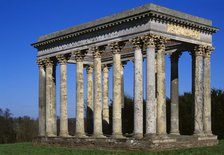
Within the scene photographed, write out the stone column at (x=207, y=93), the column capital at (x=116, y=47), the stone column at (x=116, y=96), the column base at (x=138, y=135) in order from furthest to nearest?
the stone column at (x=207, y=93), the column capital at (x=116, y=47), the stone column at (x=116, y=96), the column base at (x=138, y=135)

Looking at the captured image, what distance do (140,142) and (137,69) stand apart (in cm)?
711

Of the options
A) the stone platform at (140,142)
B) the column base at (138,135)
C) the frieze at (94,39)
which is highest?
the frieze at (94,39)

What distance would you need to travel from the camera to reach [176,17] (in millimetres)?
44125

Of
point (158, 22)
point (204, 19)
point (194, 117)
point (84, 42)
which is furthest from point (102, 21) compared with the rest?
point (194, 117)

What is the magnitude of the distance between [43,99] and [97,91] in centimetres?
1303

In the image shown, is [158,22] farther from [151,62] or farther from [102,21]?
[102,21]

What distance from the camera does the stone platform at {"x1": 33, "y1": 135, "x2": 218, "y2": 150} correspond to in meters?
40.2

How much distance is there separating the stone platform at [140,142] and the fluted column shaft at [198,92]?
4.73 ft

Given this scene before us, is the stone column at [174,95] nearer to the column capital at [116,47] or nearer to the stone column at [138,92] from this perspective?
the column capital at [116,47]

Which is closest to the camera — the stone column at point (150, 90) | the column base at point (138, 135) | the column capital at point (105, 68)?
the stone column at point (150, 90)

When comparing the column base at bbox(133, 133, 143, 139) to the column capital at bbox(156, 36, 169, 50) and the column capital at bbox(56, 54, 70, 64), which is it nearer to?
the column capital at bbox(156, 36, 169, 50)

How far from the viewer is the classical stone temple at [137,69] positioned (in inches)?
1650

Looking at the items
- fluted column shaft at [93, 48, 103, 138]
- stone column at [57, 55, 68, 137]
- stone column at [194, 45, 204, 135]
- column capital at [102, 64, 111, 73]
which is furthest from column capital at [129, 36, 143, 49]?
column capital at [102, 64, 111, 73]

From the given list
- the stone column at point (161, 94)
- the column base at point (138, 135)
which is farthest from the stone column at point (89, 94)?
the column base at point (138, 135)
